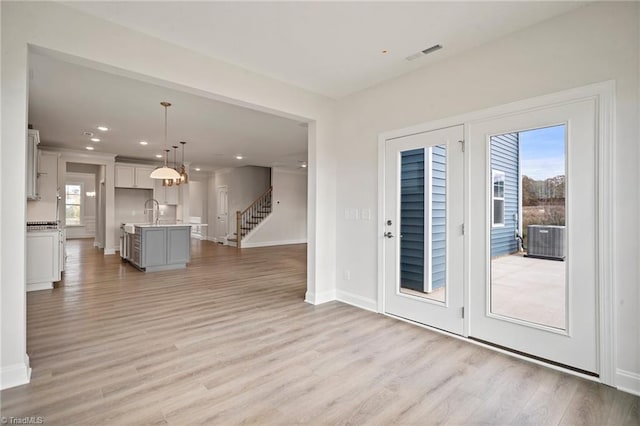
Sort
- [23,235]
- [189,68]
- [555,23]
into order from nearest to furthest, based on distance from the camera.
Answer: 1. [23,235]
2. [555,23]
3. [189,68]

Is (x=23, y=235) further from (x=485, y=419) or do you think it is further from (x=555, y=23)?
(x=555, y=23)

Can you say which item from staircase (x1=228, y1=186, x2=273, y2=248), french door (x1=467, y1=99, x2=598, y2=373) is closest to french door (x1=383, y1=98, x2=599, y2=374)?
french door (x1=467, y1=99, x2=598, y2=373)

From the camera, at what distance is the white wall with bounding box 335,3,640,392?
2.21 m

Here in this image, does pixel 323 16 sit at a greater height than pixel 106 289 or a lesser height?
greater

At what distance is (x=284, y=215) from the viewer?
11.6 metres

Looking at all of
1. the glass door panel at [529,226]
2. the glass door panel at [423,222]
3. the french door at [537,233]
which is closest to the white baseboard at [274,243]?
the glass door panel at [423,222]

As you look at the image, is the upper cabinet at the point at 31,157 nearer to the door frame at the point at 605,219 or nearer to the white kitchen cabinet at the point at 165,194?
the white kitchen cabinet at the point at 165,194

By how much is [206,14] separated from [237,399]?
2917 mm

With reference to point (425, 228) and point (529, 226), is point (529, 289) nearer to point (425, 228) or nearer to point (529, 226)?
point (529, 226)

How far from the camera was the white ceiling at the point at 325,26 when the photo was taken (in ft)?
7.98

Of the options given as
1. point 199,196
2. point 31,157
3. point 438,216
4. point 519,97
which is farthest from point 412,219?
point 199,196

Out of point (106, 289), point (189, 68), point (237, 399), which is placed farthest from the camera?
point (106, 289)

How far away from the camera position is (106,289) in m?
4.95

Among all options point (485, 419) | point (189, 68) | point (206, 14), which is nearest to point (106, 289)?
point (189, 68)
